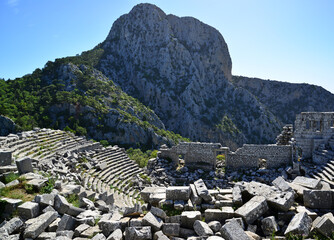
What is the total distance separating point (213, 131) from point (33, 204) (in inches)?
2412

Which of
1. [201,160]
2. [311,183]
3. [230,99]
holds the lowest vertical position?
[201,160]

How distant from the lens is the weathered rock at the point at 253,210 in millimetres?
6016

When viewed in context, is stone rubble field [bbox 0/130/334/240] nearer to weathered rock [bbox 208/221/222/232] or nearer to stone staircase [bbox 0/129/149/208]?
weathered rock [bbox 208/221/222/232]

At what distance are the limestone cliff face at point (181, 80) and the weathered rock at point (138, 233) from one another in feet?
190

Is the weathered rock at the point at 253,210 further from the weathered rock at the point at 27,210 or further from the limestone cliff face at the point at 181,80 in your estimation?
the limestone cliff face at the point at 181,80

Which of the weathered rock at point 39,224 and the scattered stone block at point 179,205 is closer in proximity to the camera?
the weathered rock at point 39,224

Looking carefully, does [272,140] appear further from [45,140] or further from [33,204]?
[33,204]

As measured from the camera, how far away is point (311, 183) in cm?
734

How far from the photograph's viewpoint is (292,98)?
3871 inches

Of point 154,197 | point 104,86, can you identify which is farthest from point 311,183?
point 104,86

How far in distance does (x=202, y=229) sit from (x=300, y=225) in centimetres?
247

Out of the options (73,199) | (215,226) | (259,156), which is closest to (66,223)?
(73,199)

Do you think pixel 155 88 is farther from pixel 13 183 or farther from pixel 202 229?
pixel 202 229

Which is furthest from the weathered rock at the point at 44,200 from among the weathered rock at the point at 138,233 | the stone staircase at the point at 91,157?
the stone staircase at the point at 91,157
